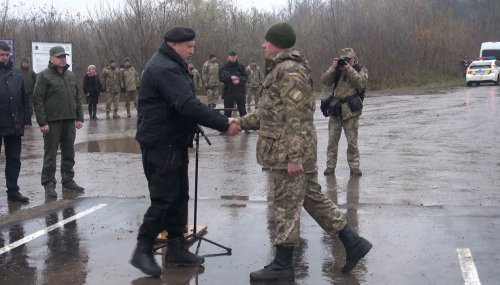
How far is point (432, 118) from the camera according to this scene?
19.3m

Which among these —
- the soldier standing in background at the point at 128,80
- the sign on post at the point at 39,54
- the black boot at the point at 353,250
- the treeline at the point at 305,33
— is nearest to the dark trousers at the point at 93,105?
the soldier standing in background at the point at 128,80

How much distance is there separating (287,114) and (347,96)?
4.65 meters

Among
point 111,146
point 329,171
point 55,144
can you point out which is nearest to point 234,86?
point 111,146

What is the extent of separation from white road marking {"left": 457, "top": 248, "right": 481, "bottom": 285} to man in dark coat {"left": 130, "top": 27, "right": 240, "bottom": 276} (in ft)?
7.23

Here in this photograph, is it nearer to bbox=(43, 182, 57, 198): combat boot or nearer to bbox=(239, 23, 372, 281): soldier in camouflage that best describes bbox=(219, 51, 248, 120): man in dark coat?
bbox=(43, 182, 57, 198): combat boot

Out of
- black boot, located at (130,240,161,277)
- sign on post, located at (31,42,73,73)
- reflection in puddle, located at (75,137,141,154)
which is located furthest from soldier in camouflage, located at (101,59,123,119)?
black boot, located at (130,240,161,277)

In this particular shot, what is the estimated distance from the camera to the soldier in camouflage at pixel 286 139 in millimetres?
5320

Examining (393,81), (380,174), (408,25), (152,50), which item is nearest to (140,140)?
(380,174)

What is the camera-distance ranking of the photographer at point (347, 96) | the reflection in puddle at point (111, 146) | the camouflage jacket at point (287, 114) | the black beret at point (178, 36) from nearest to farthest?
the camouflage jacket at point (287, 114) → the black beret at point (178, 36) → the photographer at point (347, 96) → the reflection in puddle at point (111, 146)

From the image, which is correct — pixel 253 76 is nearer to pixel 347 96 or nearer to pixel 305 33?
pixel 347 96

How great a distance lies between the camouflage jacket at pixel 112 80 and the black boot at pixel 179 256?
17862 mm

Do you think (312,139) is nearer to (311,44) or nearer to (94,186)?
(94,186)

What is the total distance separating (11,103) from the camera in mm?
8734

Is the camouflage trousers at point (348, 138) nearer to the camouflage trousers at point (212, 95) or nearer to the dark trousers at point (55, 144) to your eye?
the dark trousers at point (55, 144)
